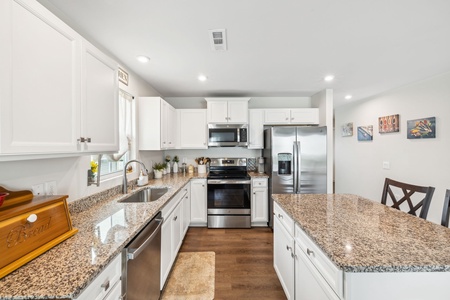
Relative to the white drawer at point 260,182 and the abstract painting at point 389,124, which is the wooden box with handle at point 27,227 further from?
the abstract painting at point 389,124

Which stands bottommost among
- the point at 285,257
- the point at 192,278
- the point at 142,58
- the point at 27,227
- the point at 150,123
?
the point at 192,278

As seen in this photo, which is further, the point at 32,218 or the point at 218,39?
the point at 218,39

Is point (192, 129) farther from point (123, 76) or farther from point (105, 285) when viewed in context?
point (105, 285)

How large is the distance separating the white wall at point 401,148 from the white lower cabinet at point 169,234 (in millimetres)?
3735

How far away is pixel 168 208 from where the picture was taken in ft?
6.63

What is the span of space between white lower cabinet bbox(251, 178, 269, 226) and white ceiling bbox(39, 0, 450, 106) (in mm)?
1710

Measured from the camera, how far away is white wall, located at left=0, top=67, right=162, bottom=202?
A: 113cm

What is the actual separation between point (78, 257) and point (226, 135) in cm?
283

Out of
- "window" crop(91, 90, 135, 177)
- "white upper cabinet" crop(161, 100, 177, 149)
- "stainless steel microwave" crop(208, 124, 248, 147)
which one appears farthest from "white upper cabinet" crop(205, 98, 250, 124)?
"window" crop(91, 90, 135, 177)

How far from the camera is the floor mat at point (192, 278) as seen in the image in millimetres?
1864

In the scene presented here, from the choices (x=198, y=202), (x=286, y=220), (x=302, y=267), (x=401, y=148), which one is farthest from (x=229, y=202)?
(x=401, y=148)

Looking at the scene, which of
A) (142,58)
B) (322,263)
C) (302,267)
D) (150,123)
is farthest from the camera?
(150,123)

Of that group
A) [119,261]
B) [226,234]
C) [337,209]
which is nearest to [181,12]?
[119,261]

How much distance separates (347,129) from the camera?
477 cm
